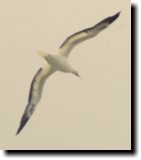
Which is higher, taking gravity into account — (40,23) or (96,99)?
(40,23)

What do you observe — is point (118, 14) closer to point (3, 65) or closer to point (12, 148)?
point (3, 65)

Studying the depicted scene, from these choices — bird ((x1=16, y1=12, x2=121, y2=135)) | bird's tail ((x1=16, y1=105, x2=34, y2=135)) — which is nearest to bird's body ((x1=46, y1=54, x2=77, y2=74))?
bird ((x1=16, y1=12, x2=121, y2=135))

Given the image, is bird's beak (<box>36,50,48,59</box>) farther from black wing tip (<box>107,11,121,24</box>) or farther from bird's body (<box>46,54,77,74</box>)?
black wing tip (<box>107,11,121,24</box>)

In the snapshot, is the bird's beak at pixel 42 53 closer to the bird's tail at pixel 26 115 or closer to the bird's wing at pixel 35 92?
the bird's wing at pixel 35 92

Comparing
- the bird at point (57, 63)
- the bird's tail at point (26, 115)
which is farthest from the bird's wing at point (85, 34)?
the bird's tail at point (26, 115)

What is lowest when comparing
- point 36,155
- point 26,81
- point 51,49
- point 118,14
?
point 36,155

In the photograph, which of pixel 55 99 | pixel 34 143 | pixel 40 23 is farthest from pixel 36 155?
pixel 40 23

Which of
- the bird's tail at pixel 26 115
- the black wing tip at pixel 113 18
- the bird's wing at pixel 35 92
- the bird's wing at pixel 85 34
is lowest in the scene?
the bird's tail at pixel 26 115

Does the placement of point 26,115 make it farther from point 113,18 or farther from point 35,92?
point 113,18
